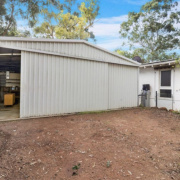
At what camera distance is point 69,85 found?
580 cm

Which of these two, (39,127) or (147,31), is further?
(147,31)

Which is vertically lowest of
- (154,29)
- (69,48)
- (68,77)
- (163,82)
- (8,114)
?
(8,114)

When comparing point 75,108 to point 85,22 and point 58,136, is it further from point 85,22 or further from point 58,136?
point 85,22

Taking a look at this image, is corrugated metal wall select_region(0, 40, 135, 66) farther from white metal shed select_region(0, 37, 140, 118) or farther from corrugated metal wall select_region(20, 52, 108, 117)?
corrugated metal wall select_region(20, 52, 108, 117)

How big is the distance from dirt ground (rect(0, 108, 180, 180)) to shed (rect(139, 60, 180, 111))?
3.27 meters

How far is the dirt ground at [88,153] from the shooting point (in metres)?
2.09

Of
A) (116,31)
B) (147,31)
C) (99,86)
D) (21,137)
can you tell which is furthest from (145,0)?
(21,137)

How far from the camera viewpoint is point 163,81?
749cm

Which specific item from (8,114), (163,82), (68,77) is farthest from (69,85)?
(163,82)

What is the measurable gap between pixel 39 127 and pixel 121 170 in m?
2.73

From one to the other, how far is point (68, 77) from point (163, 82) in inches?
203

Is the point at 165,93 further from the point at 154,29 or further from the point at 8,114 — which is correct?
Result: the point at 154,29

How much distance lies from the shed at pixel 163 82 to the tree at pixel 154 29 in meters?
8.04

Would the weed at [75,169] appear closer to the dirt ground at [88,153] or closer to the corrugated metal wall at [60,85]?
the dirt ground at [88,153]
